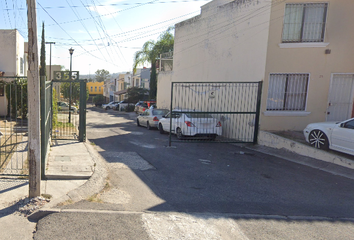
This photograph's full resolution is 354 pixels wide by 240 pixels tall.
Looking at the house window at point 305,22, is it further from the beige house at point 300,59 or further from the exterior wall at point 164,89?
the exterior wall at point 164,89

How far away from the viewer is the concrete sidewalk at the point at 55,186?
4.25 meters

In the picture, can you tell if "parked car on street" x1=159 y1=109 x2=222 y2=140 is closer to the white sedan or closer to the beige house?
the beige house

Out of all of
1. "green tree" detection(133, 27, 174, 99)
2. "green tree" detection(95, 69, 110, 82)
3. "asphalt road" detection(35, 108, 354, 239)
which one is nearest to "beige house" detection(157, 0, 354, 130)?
"asphalt road" detection(35, 108, 354, 239)

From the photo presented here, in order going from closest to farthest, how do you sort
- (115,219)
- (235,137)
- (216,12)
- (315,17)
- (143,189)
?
(115,219) → (143,189) → (315,17) → (235,137) → (216,12)

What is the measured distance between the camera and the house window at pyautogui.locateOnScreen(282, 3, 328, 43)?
10867 millimetres

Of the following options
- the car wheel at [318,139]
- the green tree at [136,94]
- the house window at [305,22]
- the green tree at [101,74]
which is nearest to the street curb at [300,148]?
the car wheel at [318,139]

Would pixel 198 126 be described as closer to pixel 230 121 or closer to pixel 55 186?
pixel 230 121

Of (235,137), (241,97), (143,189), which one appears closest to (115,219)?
(143,189)

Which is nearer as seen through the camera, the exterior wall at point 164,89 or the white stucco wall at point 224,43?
the white stucco wall at point 224,43

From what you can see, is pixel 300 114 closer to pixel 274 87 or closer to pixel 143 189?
pixel 274 87

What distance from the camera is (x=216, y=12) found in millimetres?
15266

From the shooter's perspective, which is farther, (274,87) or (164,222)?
(274,87)

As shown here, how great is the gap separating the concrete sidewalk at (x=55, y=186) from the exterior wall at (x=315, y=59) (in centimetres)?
719

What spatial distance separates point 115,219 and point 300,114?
30.4 feet
